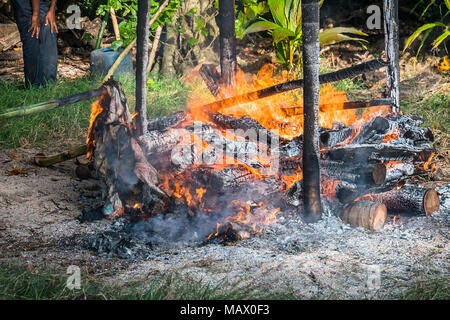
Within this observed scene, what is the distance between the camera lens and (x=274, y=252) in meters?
2.71

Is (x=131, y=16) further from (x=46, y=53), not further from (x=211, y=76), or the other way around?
(x=211, y=76)

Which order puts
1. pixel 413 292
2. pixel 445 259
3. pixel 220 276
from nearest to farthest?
pixel 413 292, pixel 220 276, pixel 445 259

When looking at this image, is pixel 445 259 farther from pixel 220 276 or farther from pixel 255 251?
pixel 220 276

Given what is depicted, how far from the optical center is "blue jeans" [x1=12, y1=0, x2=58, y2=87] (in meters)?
5.82

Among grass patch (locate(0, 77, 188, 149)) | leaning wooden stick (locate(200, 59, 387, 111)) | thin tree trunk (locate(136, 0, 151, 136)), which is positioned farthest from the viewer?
grass patch (locate(0, 77, 188, 149))

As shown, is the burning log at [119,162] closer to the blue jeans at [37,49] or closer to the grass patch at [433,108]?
the blue jeans at [37,49]

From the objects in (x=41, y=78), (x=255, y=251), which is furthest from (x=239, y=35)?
(x=255, y=251)

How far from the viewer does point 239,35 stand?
22.3 feet

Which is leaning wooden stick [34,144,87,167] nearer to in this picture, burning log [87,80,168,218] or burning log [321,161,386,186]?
burning log [87,80,168,218]

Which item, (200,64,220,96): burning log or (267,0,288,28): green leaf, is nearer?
(200,64,220,96): burning log

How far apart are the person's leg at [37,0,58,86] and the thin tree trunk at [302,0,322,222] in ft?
13.4

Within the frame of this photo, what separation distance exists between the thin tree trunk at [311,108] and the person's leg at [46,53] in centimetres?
408

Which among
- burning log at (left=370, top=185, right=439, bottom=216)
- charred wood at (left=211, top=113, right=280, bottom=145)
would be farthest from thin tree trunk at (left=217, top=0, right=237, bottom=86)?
burning log at (left=370, top=185, right=439, bottom=216)

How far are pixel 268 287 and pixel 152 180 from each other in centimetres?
134
